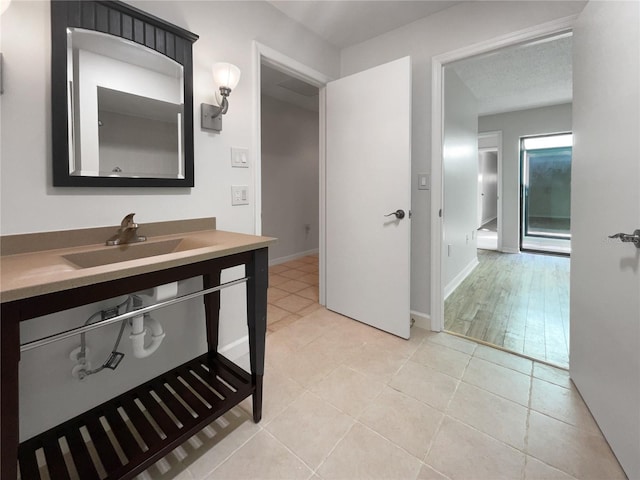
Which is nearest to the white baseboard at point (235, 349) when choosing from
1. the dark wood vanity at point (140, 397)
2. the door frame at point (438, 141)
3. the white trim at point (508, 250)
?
the dark wood vanity at point (140, 397)

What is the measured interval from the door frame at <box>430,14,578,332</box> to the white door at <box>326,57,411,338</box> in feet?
0.86

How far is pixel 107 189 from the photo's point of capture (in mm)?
1248

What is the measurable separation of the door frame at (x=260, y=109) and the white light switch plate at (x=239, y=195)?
0.22 feet

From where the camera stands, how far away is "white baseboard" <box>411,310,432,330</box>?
2250 mm

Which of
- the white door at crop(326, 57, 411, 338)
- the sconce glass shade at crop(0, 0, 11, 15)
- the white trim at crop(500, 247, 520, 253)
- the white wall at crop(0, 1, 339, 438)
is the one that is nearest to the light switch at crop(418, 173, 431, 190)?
the white door at crop(326, 57, 411, 338)

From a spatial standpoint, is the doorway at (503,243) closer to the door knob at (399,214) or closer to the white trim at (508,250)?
the white trim at (508,250)

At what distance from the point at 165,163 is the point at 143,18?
0.62m

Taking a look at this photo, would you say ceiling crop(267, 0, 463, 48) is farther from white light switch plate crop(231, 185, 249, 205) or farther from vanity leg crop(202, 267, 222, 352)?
vanity leg crop(202, 267, 222, 352)

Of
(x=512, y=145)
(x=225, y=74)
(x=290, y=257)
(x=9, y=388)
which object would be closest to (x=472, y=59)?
(x=225, y=74)

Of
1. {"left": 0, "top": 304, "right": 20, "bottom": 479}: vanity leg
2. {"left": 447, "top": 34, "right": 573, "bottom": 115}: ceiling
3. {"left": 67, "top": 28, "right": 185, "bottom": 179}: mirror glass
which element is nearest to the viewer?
{"left": 0, "top": 304, "right": 20, "bottom": 479}: vanity leg

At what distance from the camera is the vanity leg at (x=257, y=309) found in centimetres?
125

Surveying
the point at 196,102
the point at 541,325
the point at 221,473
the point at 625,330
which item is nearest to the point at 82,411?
the point at 221,473

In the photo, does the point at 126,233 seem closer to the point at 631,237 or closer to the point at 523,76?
the point at 631,237

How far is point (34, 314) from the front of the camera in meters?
0.73
